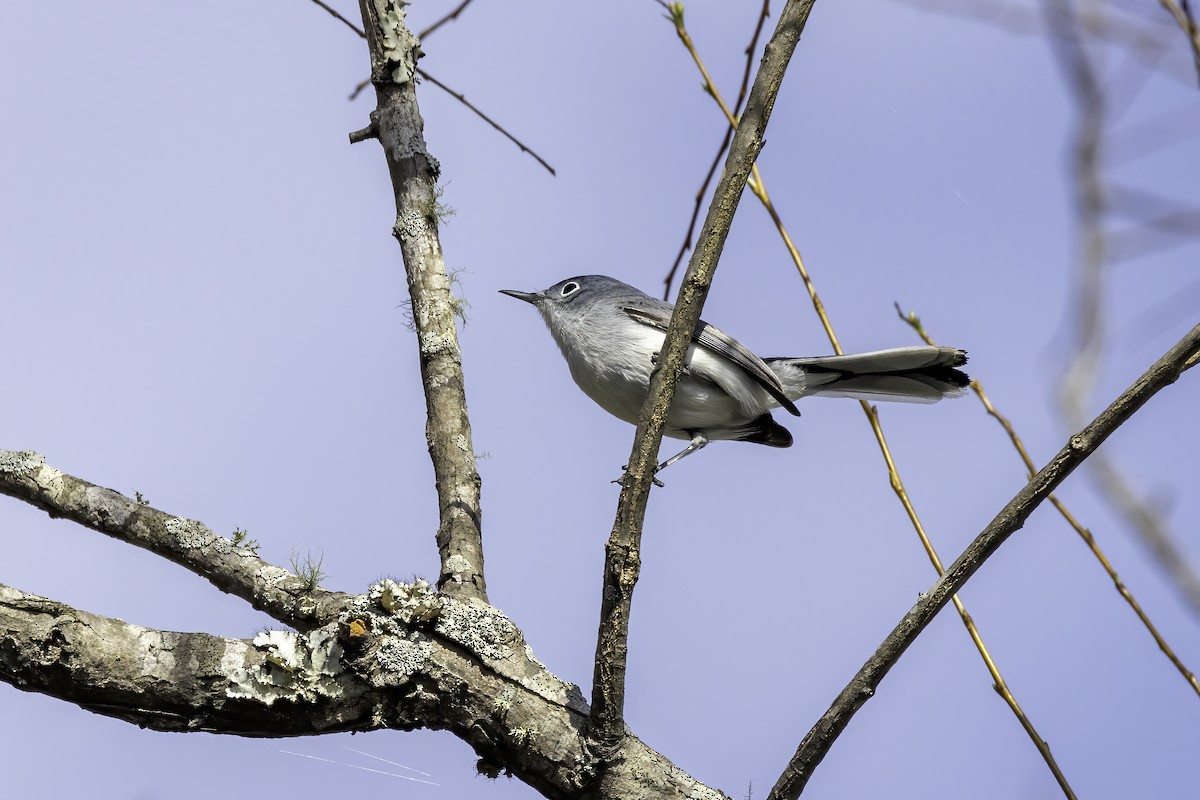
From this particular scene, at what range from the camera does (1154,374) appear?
1.92 m

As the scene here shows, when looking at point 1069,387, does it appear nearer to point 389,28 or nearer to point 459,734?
point 459,734

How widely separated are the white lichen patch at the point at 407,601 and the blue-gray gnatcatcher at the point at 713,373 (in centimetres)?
161

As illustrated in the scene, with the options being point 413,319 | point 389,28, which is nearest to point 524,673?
point 413,319

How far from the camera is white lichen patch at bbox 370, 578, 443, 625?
255 cm

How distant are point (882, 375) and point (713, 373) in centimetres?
77

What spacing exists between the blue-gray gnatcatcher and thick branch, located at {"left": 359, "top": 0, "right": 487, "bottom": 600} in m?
0.89

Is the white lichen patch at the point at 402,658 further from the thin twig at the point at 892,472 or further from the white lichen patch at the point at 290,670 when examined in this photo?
the thin twig at the point at 892,472

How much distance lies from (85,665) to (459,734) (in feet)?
2.77

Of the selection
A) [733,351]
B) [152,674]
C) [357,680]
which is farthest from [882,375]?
[152,674]

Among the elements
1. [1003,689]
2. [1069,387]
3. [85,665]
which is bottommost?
[85,665]

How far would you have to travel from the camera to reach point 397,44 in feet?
12.2

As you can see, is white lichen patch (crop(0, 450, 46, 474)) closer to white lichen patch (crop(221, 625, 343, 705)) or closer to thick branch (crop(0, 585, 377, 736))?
thick branch (crop(0, 585, 377, 736))

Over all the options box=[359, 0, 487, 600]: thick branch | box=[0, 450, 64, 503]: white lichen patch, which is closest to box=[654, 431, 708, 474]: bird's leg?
box=[359, 0, 487, 600]: thick branch

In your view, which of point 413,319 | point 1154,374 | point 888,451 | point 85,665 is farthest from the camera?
point 413,319
